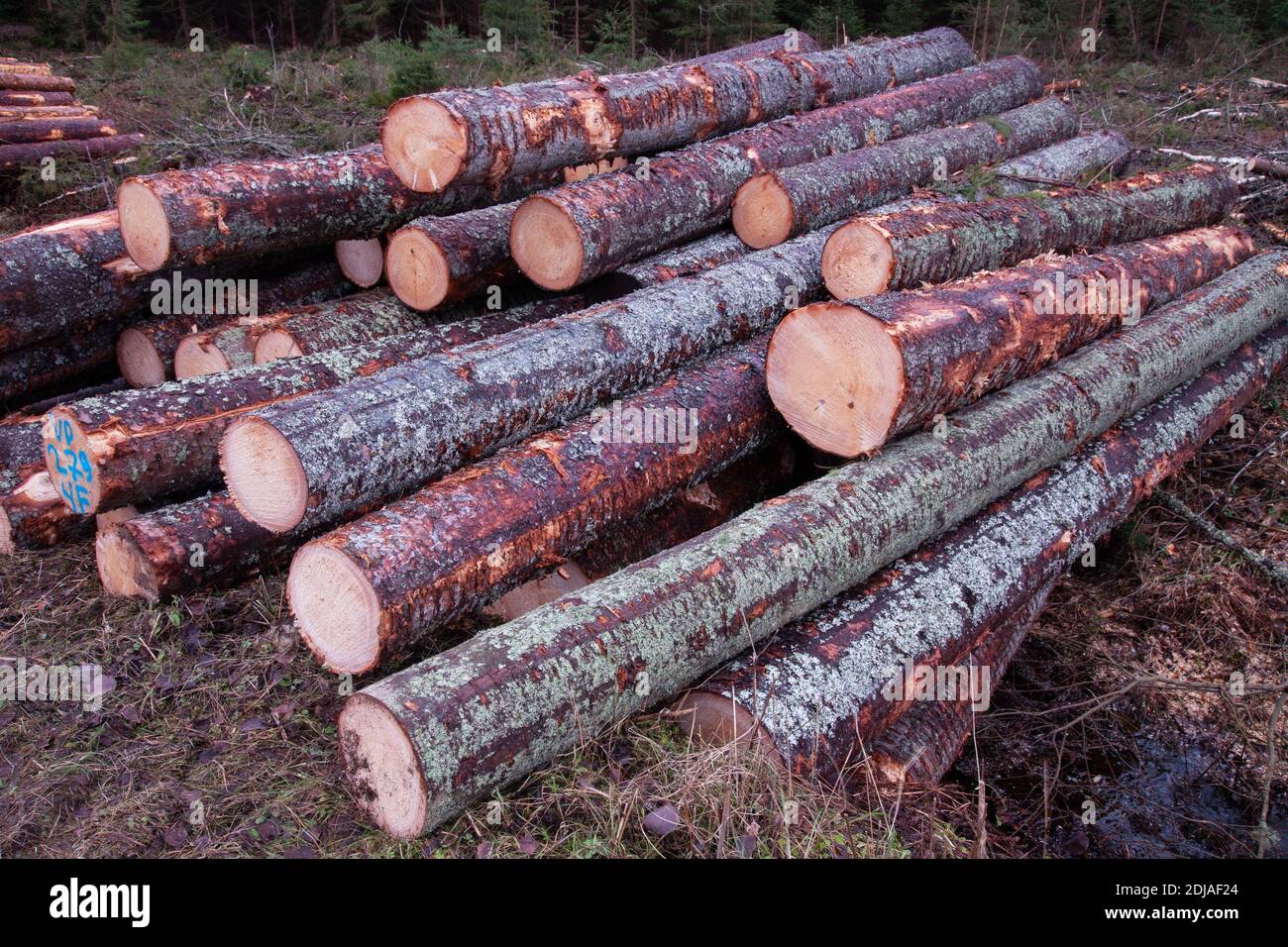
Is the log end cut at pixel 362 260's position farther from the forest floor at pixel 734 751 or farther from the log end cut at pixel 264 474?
the log end cut at pixel 264 474

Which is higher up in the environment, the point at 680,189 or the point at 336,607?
the point at 680,189

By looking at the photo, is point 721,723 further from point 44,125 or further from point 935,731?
point 44,125

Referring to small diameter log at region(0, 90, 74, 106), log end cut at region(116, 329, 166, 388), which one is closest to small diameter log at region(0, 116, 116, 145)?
small diameter log at region(0, 90, 74, 106)

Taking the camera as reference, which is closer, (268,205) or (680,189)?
(268,205)

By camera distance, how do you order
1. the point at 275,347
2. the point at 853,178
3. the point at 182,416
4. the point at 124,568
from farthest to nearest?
the point at 853,178 → the point at 275,347 → the point at 182,416 → the point at 124,568

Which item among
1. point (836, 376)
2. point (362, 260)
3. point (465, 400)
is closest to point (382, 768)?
point (465, 400)

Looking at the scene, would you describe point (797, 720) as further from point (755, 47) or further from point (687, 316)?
point (755, 47)

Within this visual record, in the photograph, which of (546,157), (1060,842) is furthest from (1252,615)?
(546,157)

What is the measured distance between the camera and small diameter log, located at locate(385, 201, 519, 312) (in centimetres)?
504

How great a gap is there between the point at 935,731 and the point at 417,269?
3.51m

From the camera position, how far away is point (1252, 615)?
4.71 meters

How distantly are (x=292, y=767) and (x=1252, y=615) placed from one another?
4.53m

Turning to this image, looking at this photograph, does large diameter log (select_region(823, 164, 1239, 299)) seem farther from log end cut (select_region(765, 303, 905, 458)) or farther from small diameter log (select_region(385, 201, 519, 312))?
small diameter log (select_region(385, 201, 519, 312))

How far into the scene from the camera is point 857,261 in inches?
189
